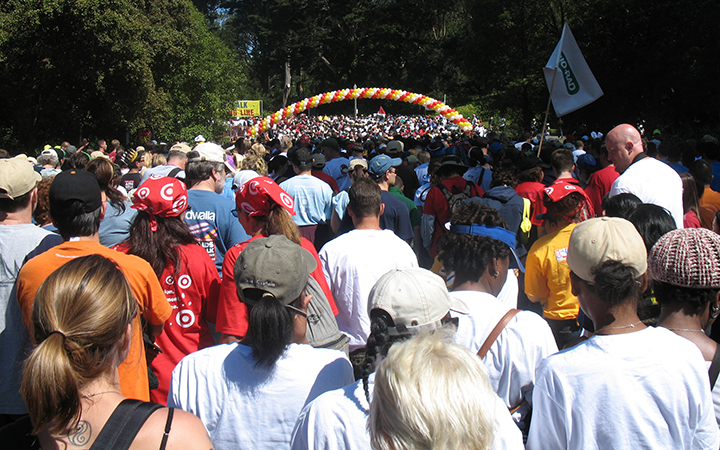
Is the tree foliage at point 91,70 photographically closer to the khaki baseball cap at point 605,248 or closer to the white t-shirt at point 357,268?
the white t-shirt at point 357,268

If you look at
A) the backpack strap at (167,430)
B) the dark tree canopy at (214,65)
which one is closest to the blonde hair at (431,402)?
the backpack strap at (167,430)

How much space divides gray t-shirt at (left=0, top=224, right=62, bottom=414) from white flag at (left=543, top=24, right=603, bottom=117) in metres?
7.93

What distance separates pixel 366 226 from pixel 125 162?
6.02m

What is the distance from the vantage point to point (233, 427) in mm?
2064

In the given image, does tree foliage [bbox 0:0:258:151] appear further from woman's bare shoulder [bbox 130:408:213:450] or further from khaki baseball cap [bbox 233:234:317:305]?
woman's bare shoulder [bbox 130:408:213:450]

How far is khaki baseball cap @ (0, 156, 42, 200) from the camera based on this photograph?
9.76 feet

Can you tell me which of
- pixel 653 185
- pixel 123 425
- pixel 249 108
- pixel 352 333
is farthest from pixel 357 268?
pixel 249 108

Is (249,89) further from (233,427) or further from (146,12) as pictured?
(233,427)

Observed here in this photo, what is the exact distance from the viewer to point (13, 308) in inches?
107

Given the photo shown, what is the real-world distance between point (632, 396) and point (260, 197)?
2215 millimetres

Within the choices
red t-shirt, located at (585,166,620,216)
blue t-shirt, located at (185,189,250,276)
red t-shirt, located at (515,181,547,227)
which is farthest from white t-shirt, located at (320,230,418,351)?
red t-shirt, located at (585,166,620,216)

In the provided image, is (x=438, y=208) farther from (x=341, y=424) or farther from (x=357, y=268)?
(x=341, y=424)

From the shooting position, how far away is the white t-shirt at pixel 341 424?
169 cm

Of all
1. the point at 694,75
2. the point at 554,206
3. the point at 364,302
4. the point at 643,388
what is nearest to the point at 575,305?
the point at 554,206
